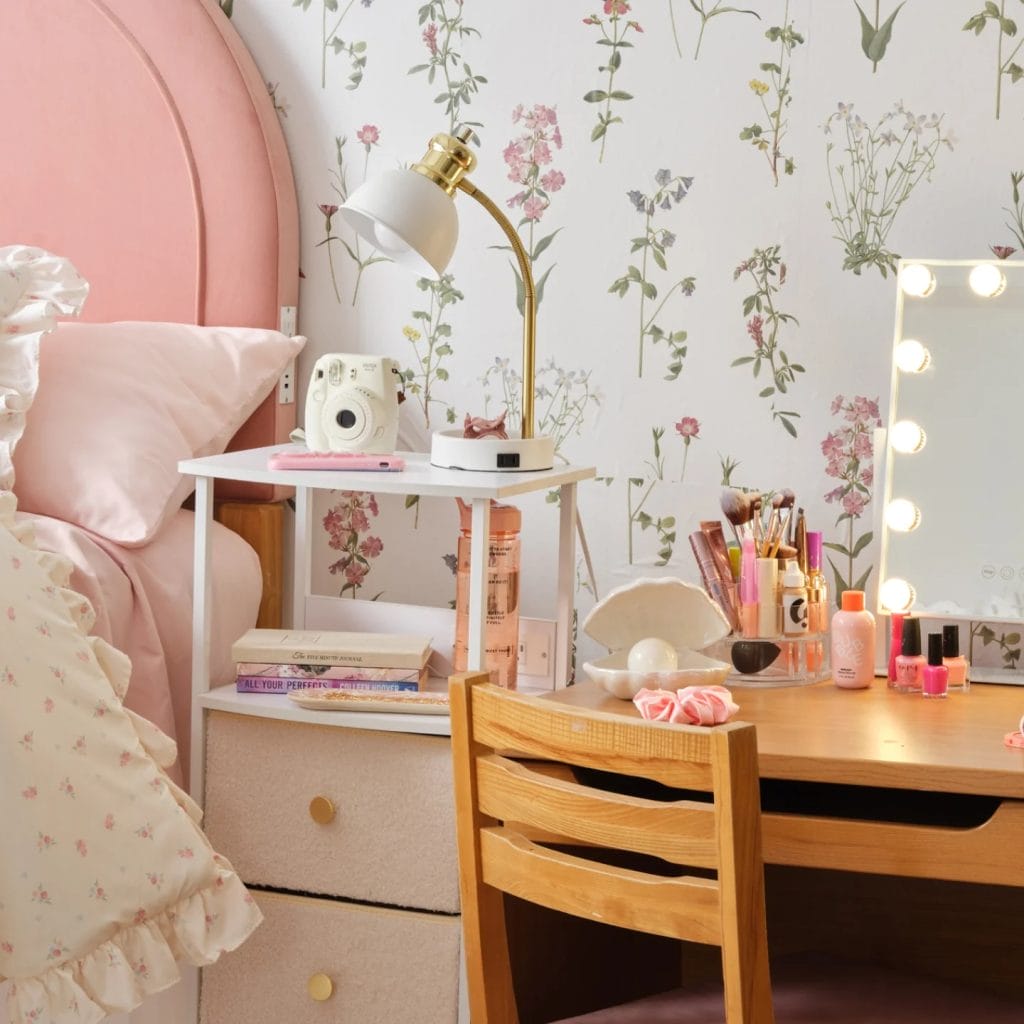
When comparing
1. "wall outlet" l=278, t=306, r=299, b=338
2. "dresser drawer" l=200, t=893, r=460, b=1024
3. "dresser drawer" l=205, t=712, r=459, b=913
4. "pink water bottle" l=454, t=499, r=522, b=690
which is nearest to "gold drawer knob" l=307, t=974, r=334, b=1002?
"dresser drawer" l=200, t=893, r=460, b=1024

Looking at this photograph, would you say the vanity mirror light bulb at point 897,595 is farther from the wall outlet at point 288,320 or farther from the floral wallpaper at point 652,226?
the wall outlet at point 288,320

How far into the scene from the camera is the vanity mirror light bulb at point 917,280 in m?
1.92

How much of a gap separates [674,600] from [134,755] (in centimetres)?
69

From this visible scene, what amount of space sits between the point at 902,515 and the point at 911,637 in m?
0.22

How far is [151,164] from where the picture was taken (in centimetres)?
228

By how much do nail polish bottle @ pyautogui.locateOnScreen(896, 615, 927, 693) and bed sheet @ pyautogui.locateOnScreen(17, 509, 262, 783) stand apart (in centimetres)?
90

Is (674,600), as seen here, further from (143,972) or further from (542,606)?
(143,972)

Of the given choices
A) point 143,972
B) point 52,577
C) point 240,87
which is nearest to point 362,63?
point 240,87

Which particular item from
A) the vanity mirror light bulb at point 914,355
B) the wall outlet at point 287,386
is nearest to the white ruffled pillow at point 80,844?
the wall outlet at point 287,386

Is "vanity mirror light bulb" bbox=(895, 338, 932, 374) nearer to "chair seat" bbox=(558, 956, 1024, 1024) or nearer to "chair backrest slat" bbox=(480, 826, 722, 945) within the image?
"chair seat" bbox=(558, 956, 1024, 1024)

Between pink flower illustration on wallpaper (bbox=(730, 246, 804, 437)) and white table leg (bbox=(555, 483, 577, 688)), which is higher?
pink flower illustration on wallpaper (bbox=(730, 246, 804, 437))

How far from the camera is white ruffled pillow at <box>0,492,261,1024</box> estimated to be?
151 cm

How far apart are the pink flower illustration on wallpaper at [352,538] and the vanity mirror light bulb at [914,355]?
85 cm

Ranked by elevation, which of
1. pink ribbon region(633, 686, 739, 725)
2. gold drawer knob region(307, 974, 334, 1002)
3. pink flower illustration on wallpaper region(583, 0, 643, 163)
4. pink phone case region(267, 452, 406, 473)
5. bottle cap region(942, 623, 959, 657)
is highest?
pink flower illustration on wallpaper region(583, 0, 643, 163)
